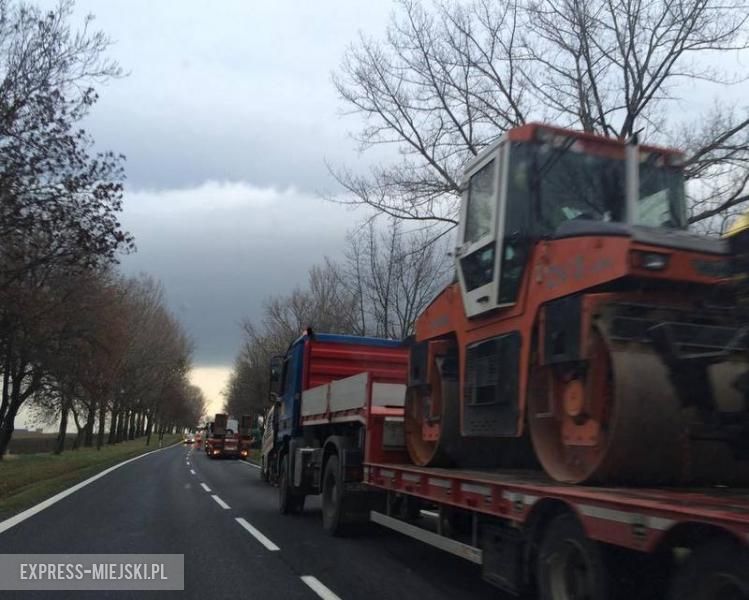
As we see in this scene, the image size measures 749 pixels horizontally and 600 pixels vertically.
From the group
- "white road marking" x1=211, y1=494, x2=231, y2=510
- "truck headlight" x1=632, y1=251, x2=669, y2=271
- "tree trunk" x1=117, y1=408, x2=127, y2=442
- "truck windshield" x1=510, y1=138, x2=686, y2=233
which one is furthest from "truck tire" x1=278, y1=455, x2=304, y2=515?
"tree trunk" x1=117, y1=408, x2=127, y2=442

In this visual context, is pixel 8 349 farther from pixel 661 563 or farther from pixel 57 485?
pixel 661 563

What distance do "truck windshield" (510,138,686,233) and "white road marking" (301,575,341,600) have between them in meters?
3.80

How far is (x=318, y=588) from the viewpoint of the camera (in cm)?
731

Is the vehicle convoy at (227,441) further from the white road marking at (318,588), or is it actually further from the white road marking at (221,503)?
the white road marking at (318,588)

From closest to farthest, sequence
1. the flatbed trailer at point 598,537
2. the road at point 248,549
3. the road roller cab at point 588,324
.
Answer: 1. the flatbed trailer at point 598,537
2. the road roller cab at point 588,324
3. the road at point 248,549

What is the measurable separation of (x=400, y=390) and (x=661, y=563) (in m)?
5.96

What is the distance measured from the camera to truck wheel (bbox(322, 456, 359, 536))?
1041 cm

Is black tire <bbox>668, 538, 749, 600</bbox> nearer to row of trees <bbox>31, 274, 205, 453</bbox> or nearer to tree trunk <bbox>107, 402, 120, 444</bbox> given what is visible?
row of trees <bbox>31, 274, 205, 453</bbox>

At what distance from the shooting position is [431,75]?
1909 centimetres

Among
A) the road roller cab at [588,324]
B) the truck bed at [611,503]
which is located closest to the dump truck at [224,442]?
the road roller cab at [588,324]

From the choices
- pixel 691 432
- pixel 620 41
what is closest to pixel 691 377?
pixel 691 432

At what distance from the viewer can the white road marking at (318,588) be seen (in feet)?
22.9

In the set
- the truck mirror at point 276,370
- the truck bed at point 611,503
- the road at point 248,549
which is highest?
the truck mirror at point 276,370

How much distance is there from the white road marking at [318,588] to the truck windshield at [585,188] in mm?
3805
